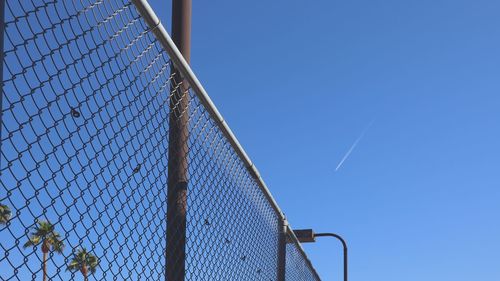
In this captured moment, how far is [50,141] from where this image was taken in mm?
2686

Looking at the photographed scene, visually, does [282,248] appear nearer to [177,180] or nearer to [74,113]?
[177,180]

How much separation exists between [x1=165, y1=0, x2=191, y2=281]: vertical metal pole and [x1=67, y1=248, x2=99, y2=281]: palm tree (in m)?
0.85

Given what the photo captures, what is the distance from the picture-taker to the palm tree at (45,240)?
2.66m

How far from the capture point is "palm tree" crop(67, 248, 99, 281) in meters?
2.89

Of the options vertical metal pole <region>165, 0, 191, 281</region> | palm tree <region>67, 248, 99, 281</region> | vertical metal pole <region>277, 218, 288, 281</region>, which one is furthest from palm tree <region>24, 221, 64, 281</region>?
vertical metal pole <region>277, 218, 288, 281</region>

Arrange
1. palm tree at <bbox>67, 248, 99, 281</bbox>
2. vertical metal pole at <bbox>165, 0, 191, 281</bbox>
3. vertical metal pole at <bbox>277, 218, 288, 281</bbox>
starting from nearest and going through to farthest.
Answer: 1. palm tree at <bbox>67, 248, 99, 281</bbox>
2. vertical metal pole at <bbox>165, 0, 191, 281</bbox>
3. vertical metal pole at <bbox>277, 218, 288, 281</bbox>

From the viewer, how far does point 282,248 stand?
6781 millimetres

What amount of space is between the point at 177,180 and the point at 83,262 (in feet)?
4.18

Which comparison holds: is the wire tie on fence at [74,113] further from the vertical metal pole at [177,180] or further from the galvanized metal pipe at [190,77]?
the vertical metal pole at [177,180]

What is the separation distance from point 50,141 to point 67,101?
7.8 inches

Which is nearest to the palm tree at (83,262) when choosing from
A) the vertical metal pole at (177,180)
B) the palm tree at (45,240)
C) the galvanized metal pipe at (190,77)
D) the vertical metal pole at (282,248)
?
the palm tree at (45,240)

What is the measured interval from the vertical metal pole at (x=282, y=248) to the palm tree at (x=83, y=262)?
371 cm

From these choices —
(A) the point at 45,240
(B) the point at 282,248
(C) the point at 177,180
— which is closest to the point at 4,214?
(A) the point at 45,240

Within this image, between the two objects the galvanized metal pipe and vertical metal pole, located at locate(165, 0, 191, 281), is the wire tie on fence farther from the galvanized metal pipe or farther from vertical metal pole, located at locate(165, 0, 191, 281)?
vertical metal pole, located at locate(165, 0, 191, 281)
